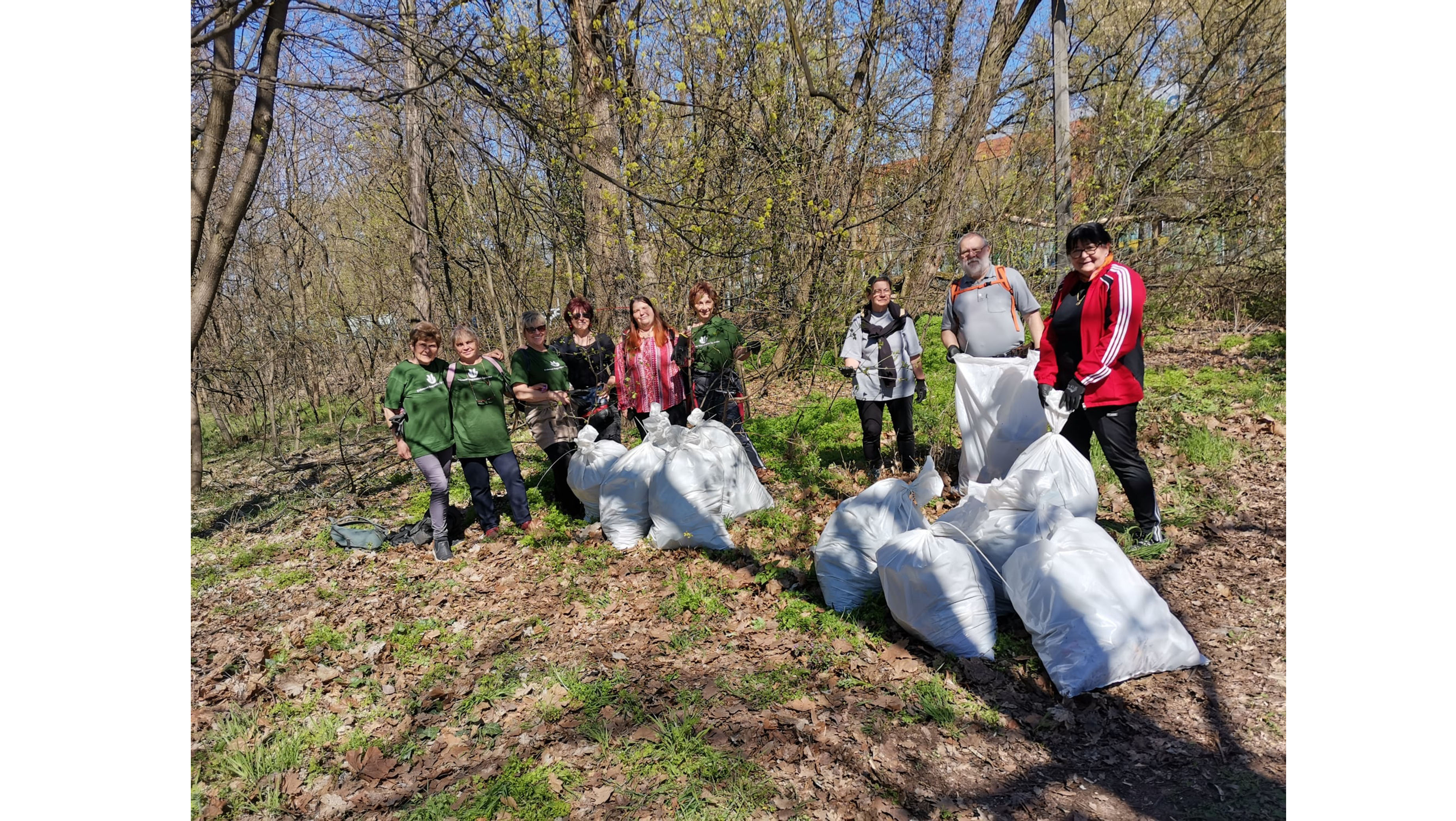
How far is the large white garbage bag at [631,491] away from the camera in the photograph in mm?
4410

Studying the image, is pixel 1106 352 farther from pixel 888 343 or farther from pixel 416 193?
pixel 416 193

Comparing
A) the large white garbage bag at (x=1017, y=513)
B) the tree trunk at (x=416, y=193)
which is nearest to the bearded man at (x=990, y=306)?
the large white garbage bag at (x=1017, y=513)

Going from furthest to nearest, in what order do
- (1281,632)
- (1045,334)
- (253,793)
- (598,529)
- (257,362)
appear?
(257,362) < (598,529) < (1045,334) < (1281,632) < (253,793)

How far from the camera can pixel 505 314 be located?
8.24m

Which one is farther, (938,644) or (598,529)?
(598,529)

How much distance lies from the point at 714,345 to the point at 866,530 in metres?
2.18

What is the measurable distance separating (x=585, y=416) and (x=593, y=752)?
9.09ft

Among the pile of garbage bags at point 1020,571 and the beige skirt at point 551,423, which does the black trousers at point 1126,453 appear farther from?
A: the beige skirt at point 551,423

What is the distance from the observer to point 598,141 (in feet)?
19.7

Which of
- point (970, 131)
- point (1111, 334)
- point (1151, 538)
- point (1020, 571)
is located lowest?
point (1151, 538)

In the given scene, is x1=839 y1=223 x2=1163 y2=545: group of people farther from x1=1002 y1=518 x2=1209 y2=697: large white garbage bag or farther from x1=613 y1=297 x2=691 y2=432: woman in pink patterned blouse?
x1=613 y1=297 x2=691 y2=432: woman in pink patterned blouse

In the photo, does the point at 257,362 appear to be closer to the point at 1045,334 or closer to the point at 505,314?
the point at 505,314

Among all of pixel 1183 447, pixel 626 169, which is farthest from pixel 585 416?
pixel 1183 447

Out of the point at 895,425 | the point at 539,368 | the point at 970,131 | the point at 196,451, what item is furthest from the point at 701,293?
the point at 196,451
